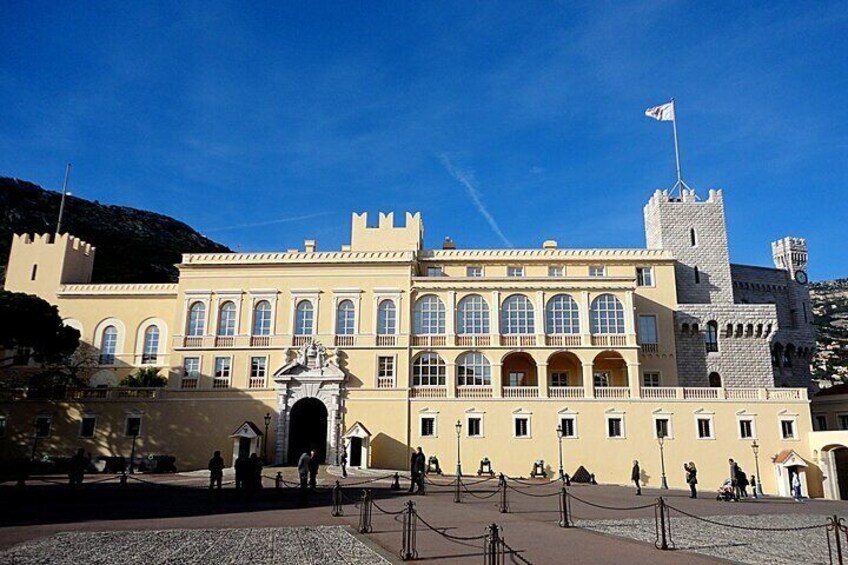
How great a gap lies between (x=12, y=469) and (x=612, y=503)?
3078 centimetres

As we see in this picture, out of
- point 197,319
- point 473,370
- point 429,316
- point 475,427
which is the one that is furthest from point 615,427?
point 197,319

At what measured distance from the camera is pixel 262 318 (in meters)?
42.5

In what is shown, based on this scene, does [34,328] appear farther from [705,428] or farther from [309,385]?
[705,428]

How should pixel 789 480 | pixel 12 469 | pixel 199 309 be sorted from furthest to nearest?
pixel 199 309
pixel 789 480
pixel 12 469

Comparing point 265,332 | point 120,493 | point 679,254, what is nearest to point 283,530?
point 120,493

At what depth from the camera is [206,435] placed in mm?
40000

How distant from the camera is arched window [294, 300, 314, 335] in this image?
4203cm

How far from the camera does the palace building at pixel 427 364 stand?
38531 mm

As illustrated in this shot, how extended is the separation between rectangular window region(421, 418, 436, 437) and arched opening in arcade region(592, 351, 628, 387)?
11.5 meters

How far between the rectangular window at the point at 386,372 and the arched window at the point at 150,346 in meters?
16.4

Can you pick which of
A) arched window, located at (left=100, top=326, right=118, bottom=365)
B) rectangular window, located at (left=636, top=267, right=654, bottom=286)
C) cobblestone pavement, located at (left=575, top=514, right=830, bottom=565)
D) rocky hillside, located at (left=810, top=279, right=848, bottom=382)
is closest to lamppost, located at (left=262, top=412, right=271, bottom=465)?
arched window, located at (left=100, top=326, right=118, bottom=365)

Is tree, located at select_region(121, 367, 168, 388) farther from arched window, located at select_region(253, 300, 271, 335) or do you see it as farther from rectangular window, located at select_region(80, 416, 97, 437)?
arched window, located at select_region(253, 300, 271, 335)

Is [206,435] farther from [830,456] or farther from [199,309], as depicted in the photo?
[830,456]

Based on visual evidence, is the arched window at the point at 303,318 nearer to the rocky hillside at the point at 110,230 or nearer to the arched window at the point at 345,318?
the arched window at the point at 345,318
